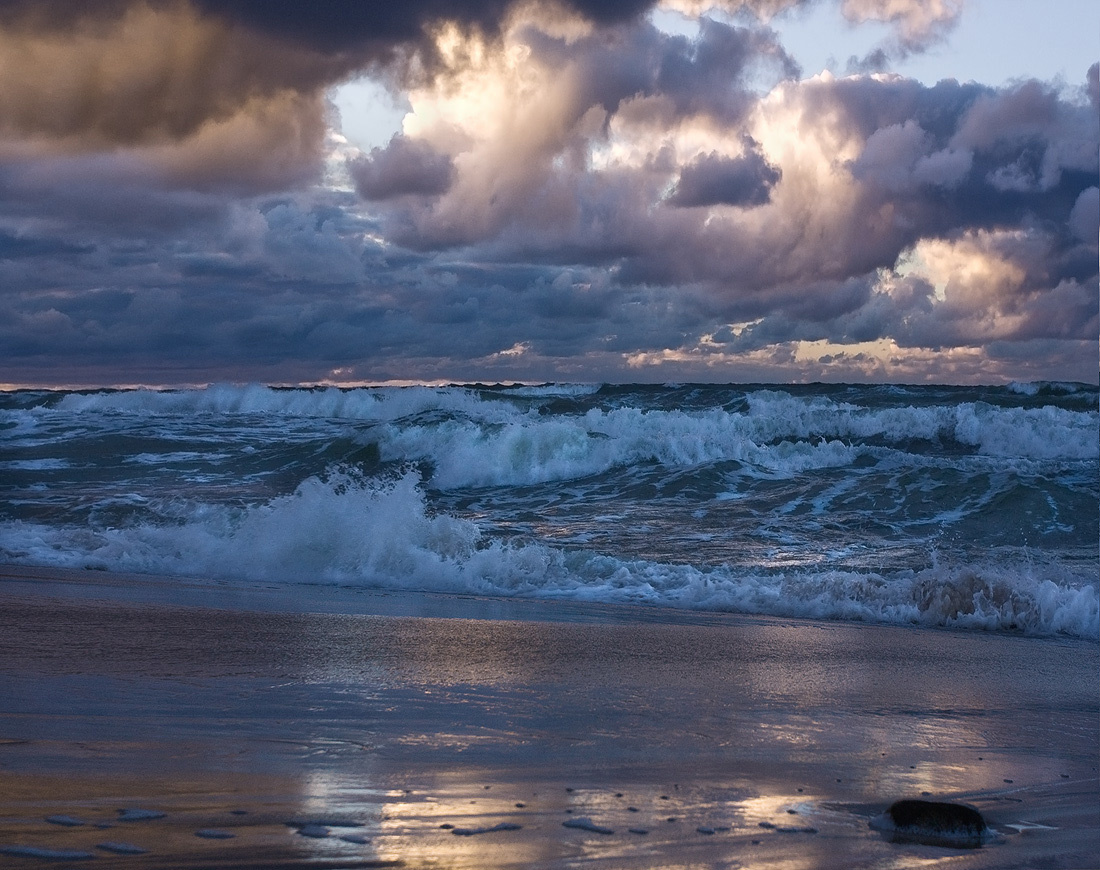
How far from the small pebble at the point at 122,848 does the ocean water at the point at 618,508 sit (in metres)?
7.59

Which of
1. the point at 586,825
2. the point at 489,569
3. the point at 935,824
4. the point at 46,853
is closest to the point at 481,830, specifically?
the point at 586,825

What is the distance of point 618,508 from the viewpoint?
17.5 meters

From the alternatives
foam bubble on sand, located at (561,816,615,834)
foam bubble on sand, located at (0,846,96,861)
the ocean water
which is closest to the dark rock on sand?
foam bubble on sand, located at (561,816,615,834)

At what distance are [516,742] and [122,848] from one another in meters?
1.86

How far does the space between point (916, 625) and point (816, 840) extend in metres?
6.48

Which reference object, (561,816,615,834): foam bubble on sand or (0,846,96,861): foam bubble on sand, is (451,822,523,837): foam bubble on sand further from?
(0,846,96,861): foam bubble on sand

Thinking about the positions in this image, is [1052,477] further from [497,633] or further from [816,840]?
[816,840]

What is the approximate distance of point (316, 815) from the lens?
3.46 metres

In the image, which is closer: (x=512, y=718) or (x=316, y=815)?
(x=316, y=815)

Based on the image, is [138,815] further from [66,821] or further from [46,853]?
[46,853]

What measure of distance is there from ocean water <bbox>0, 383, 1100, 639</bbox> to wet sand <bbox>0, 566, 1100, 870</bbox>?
2.32 meters

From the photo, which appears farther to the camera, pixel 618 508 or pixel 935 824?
pixel 618 508

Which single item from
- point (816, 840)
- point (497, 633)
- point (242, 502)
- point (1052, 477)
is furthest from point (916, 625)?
point (242, 502)

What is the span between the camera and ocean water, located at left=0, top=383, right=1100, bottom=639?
35.0 feet
